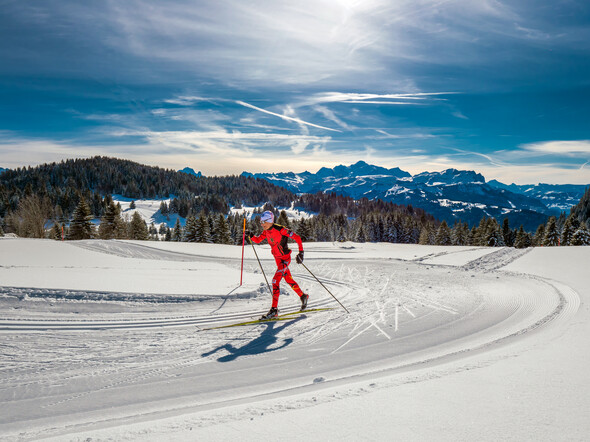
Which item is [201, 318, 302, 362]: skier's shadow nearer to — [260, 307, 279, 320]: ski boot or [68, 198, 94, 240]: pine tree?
[260, 307, 279, 320]: ski boot

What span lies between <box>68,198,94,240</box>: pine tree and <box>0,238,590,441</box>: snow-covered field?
41416 mm

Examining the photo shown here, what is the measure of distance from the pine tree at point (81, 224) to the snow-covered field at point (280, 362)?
41.4 meters

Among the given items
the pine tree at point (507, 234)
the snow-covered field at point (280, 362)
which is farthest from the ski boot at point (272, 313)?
the pine tree at point (507, 234)

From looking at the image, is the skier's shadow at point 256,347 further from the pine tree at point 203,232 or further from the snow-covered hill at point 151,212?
the snow-covered hill at point 151,212

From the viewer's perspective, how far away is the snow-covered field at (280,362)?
2.89 m

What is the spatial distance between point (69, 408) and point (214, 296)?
4.83 m

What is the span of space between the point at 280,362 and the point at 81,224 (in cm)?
5139

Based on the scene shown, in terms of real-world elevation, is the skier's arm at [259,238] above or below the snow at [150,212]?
below

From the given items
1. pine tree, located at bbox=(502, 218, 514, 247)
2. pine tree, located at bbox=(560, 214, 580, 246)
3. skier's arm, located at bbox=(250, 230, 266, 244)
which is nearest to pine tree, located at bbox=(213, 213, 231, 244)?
skier's arm, located at bbox=(250, 230, 266, 244)

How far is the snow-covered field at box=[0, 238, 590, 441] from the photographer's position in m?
2.89

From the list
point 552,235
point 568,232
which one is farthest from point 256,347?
point 552,235

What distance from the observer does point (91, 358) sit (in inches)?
185

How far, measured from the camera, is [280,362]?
4.71 metres

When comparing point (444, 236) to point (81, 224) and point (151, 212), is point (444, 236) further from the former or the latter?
point (151, 212)
